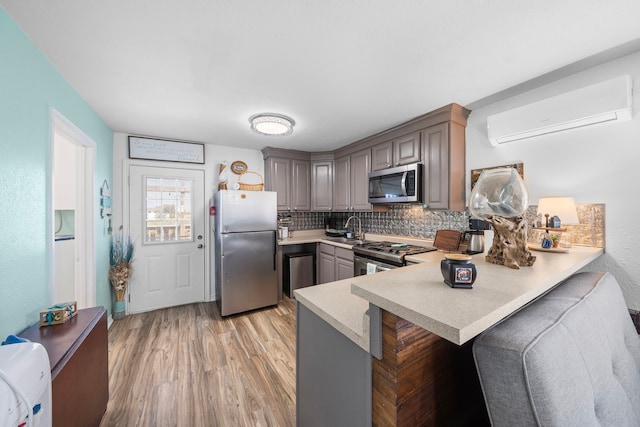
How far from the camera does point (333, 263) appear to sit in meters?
3.43

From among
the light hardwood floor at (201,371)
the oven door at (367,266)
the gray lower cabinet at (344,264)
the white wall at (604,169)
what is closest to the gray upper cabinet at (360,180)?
the gray lower cabinet at (344,264)

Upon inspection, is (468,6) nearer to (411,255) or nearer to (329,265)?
(411,255)

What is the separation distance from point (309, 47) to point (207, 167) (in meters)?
2.61

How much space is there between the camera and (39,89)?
1494 mm

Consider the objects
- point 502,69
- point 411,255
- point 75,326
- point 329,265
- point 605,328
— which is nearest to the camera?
point 605,328

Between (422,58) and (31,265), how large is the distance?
272 centimetres

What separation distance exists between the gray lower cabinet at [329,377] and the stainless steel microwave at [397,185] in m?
1.91

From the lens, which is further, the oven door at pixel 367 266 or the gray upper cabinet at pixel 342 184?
the gray upper cabinet at pixel 342 184

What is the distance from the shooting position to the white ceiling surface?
1201 mm

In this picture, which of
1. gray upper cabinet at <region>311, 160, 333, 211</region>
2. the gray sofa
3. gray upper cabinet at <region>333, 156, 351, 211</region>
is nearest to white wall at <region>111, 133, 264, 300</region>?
gray upper cabinet at <region>311, 160, 333, 211</region>

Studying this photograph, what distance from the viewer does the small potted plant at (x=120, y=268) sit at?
2863 mm

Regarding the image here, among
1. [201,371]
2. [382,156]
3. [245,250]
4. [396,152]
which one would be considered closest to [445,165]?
[396,152]

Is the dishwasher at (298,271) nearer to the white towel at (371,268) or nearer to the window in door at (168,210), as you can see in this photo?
the white towel at (371,268)

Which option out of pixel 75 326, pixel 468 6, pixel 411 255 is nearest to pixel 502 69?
pixel 468 6
